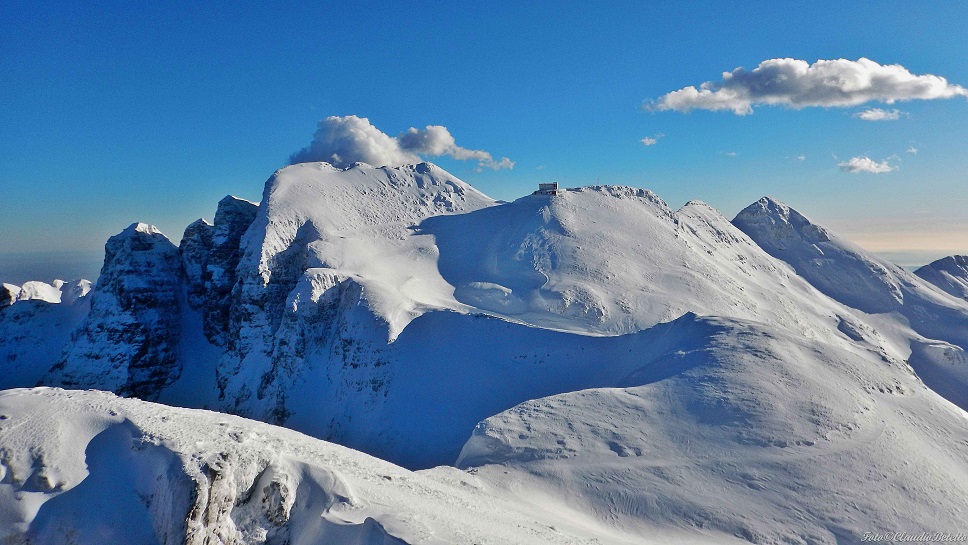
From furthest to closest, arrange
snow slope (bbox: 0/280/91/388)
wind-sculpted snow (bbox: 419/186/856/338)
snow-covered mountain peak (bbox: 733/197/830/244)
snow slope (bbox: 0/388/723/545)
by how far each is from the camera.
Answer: snow-covered mountain peak (bbox: 733/197/830/244) < snow slope (bbox: 0/280/91/388) < wind-sculpted snow (bbox: 419/186/856/338) < snow slope (bbox: 0/388/723/545)

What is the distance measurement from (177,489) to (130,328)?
6909 cm

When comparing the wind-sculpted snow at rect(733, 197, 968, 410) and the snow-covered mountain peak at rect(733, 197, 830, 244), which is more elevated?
the snow-covered mountain peak at rect(733, 197, 830, 244)

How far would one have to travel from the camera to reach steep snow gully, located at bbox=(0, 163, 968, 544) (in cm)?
1869

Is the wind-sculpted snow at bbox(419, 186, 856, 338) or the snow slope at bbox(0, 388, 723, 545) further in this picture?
the wind-sculpted snow at bbox(419, 186, 856, 338)

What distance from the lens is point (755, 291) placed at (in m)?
67.2

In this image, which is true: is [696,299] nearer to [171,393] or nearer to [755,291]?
[755,291]

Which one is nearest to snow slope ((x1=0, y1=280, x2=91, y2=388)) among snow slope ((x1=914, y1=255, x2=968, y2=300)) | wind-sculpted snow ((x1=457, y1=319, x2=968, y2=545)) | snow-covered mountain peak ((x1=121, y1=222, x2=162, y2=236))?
snow-covered mountain peak ((x1=121, y1=222, x2=162, y2=236))

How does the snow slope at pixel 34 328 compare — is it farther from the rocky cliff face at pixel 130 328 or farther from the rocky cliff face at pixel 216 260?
the rocky cliff face at pixel 216 260

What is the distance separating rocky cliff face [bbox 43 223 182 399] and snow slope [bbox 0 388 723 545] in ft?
201

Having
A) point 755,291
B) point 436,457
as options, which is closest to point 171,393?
point 436,457

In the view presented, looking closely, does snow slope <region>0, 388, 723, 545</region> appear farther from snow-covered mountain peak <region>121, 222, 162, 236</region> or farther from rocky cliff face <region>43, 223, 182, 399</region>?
snow-covered mountain peak <region>121, 222, 162, 236</region>

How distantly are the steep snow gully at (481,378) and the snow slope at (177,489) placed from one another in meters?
0.08

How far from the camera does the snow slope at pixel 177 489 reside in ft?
55.6

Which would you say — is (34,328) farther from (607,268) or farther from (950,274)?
(950,274)
